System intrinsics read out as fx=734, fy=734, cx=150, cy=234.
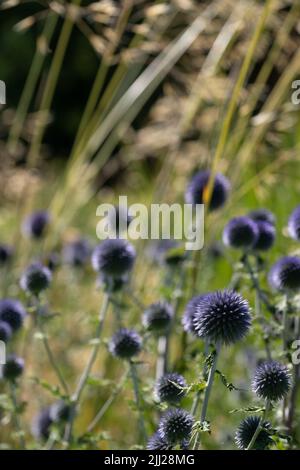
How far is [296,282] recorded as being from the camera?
1.86 m

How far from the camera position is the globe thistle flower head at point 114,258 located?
2.12 meters

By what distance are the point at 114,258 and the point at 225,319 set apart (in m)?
0.72

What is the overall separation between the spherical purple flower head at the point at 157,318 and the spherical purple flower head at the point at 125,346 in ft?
0.31

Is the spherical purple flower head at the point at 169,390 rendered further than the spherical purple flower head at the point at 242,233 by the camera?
No

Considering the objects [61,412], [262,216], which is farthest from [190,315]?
[262,216]

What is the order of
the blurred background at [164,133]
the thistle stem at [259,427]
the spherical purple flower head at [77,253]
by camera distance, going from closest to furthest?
the thistle stem at [259,427], the blurred background at [164,133], the spherical purple flower head at [77,253]

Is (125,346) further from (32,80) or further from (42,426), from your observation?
(32,80)

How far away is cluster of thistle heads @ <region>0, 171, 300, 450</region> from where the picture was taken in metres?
1.44

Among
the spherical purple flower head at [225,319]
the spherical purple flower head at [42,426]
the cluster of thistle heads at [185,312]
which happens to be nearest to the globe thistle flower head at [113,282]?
the cluster of thistle heads at [185,312]

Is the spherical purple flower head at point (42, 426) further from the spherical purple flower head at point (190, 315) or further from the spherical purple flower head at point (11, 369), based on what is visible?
the spherical purple flower head at point (190, 315)

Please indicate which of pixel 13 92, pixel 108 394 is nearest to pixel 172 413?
pixel 108 394

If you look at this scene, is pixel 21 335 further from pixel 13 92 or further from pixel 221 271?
pixel 13 92

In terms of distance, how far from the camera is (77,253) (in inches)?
130
